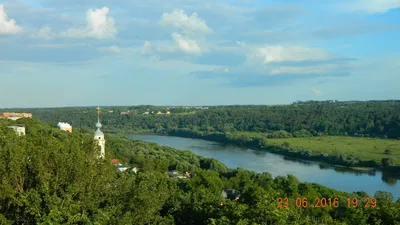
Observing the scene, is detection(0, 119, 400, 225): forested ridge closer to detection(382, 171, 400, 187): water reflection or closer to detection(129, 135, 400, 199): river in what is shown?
detection(129, 135, 400, 199): river

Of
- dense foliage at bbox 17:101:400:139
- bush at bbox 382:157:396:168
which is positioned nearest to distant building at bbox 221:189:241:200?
bush at bbox 382:157:396:168

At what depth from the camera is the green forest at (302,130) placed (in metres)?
40.5

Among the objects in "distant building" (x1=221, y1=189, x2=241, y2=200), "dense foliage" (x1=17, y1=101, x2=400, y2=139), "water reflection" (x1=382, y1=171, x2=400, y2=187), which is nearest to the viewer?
"distant building" (x1=221, y1=189, x2=241, y2=200)

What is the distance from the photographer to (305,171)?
33.7m

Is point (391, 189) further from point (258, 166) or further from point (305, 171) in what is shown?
point (258, 166)

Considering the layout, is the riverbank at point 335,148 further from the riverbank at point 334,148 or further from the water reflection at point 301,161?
the water reflection at point 301,161

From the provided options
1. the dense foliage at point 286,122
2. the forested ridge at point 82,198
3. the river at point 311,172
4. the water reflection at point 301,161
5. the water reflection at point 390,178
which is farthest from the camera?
the dense foliage at point 286,122

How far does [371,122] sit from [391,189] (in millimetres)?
34538

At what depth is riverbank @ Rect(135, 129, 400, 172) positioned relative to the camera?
36.9 metres

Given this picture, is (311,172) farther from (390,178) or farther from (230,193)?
(230,193)

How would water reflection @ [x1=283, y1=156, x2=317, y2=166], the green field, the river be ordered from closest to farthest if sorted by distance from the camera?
the river
water reflection @ [x1=283, y1=156, x2=317, y2=166]
the green field

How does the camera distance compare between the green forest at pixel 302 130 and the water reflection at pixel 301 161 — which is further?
the green forest at pixel 302 130

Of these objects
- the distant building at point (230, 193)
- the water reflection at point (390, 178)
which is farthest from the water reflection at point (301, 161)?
the distant building at point (230, 193)

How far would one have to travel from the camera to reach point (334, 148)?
44.6m
